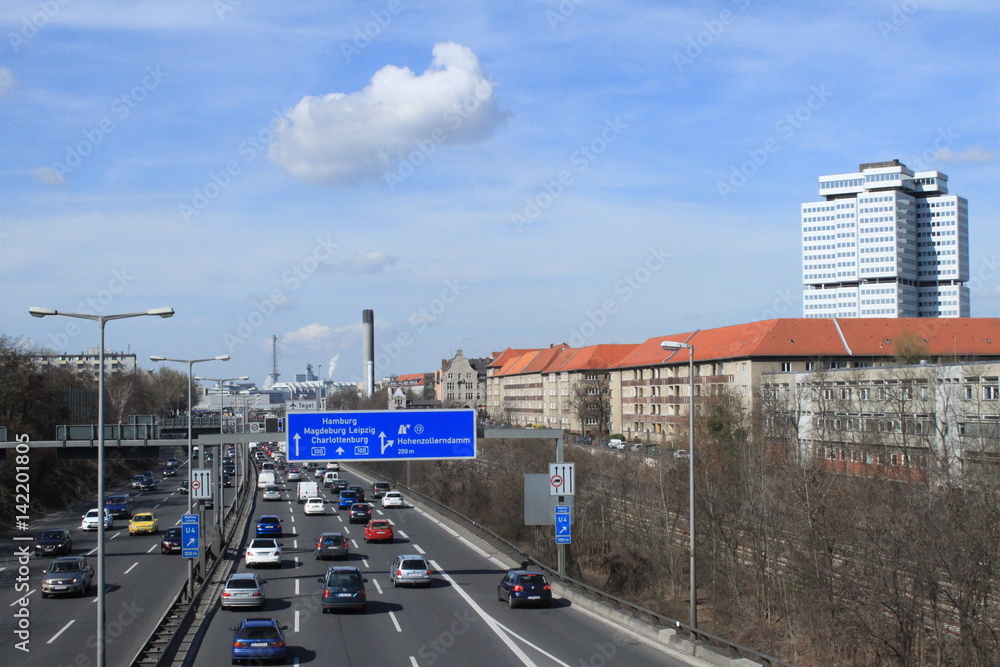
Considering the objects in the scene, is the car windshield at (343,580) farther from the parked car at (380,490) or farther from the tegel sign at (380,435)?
the parked car at (380,490)

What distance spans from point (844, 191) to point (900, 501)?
17402cm

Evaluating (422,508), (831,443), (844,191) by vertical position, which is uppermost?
(844,191)

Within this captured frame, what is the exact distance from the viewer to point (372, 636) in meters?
25.4

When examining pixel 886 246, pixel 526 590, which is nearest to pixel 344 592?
pixel 526 590

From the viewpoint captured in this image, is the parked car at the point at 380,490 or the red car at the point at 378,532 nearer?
the red car at the point at 378,532

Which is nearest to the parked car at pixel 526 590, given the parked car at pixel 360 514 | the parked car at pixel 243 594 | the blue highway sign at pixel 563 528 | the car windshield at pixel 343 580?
the blue highway sign at pixel 563 528

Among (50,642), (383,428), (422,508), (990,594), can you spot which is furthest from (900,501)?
(422,508)

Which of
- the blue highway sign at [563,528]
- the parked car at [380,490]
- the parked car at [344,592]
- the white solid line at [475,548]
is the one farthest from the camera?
the parked car at [380,490]

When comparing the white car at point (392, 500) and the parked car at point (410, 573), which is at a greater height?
the parked car at point (410, 573)

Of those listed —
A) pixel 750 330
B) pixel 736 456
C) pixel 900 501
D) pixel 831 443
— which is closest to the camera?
pixel 900 501

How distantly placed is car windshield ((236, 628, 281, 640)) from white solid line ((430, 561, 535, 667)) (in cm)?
622

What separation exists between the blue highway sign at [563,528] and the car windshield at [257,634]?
532 inches

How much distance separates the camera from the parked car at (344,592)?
28703 millimetres

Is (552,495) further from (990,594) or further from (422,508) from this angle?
(422,508)
